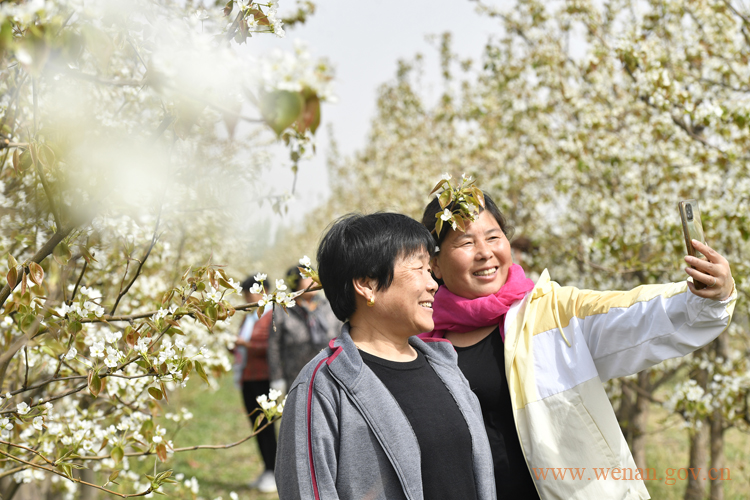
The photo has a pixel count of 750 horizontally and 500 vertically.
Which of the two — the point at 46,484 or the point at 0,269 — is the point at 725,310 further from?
the point at 46,484

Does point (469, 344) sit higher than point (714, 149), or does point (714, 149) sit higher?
point (714, 149)

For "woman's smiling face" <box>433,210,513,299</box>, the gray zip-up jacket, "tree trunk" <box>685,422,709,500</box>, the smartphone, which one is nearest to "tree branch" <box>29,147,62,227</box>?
the gray zip-up jacket

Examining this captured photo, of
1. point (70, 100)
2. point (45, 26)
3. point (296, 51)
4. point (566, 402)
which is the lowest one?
point (566, 402)

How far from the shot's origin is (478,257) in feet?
6.75

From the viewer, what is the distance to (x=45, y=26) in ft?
3.83

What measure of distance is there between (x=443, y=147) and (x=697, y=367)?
5440mm

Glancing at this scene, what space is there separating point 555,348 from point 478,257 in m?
0.40

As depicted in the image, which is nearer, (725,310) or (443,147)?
(725,310)

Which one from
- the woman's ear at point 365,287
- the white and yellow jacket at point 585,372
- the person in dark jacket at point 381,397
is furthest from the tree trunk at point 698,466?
the woman's ear at point 365,287

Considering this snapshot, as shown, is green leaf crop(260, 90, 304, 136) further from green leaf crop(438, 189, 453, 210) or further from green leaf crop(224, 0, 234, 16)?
green leaf crop(438, 189, 453, 210)

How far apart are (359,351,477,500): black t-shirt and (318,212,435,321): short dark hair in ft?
0.66

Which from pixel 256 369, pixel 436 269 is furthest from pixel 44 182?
pixel 256 369

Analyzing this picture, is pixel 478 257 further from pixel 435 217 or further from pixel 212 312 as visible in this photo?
pixel 212 312

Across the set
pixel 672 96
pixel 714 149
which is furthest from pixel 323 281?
pixel 714 149
